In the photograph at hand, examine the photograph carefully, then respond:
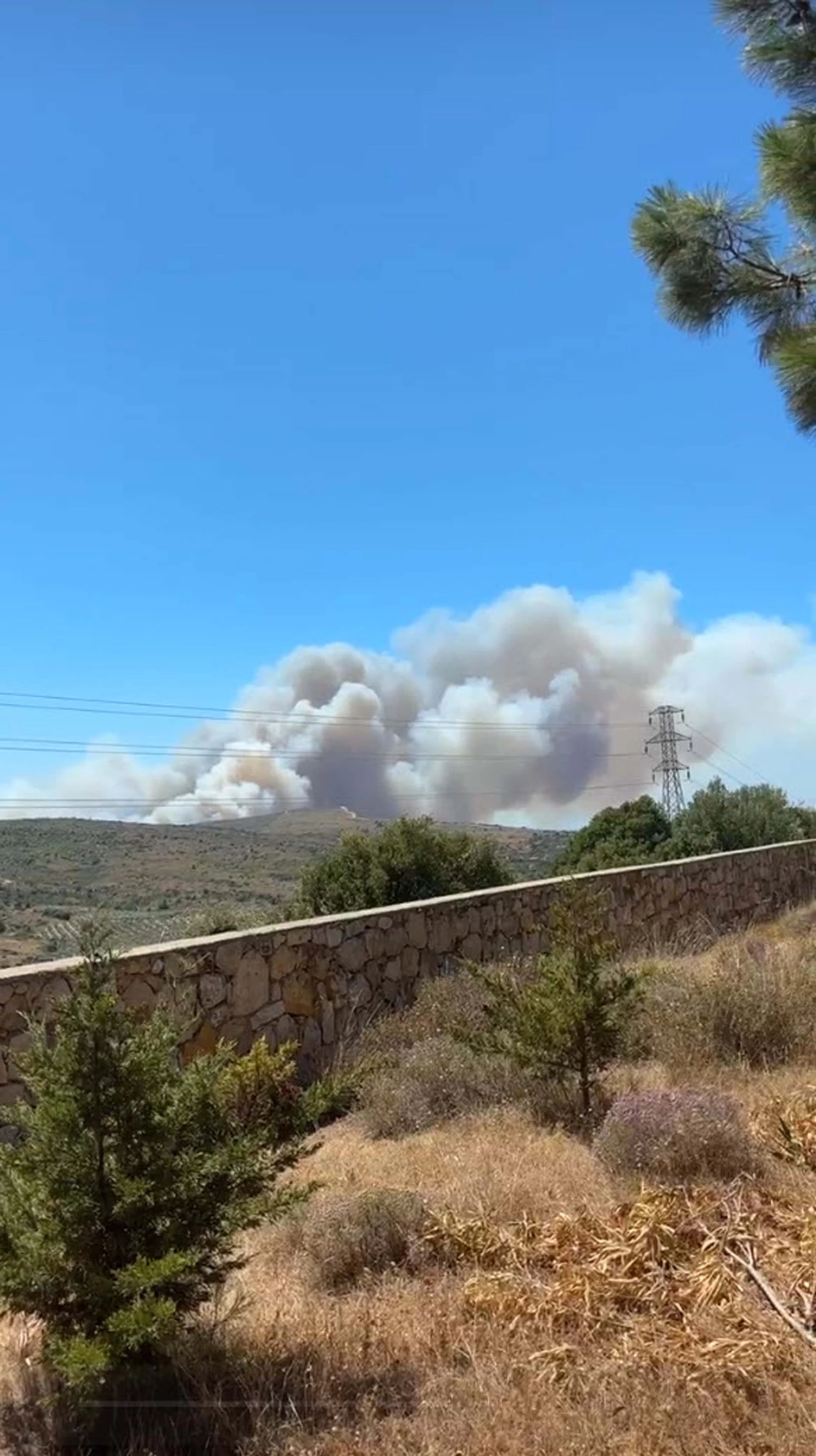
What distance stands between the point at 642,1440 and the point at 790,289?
23.7ft

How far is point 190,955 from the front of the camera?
7203 mm

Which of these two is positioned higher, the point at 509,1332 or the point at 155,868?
the point at 155,868

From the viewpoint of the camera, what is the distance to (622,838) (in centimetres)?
3155

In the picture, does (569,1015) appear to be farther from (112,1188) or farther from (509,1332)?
(112,1188)

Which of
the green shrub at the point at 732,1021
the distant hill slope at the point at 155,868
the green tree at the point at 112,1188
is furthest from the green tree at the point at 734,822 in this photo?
the green tree at the point at 112,1188

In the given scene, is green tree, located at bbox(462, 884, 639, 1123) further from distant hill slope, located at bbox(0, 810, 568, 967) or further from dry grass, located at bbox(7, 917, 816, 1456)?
distant hill slope, located at bbox(0, 810, 568, 967)

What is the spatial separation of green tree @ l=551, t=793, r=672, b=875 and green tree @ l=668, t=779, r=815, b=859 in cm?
74

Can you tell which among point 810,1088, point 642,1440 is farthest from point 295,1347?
point 810,1088

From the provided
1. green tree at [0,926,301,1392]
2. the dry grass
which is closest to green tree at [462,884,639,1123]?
the dry grass

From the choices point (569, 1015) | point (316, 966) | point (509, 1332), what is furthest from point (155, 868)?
point (509, 1332)

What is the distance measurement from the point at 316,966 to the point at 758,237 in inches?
241

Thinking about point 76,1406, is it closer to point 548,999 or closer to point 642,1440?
point 642,1440

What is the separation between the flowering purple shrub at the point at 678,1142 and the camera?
4.85m

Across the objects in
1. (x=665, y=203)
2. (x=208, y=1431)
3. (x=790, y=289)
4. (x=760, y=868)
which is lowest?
(x=208, y=1431)
